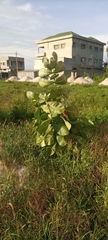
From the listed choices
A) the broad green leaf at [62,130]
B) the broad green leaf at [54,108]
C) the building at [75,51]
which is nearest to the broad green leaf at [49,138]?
the broad green leaf at [62,130]

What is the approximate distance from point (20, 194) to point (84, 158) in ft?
2.76

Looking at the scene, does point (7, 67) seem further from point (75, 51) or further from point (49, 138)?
point (49, 138)

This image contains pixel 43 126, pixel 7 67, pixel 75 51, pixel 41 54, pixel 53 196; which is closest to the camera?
pixel 53 196

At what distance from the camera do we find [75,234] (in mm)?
1439

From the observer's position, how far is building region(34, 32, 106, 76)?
35.6 m

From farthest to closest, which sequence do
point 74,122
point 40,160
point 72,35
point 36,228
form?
point 72,35, point 40,160, point 74,122, point 36,228

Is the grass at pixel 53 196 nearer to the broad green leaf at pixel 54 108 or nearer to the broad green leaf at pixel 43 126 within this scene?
the broad green leaf at pixel 43 126

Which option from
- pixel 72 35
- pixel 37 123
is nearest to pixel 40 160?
pixel 37 123

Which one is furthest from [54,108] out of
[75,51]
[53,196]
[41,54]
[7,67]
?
[7,67]

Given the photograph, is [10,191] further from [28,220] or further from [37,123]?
[37,123]

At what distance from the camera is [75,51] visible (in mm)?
36625

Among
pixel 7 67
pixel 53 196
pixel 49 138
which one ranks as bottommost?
pixel 53 196

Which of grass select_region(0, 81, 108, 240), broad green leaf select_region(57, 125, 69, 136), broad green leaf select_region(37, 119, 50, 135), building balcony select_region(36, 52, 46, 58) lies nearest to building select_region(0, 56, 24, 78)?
building balcony select_region(36, 52, 46, 58)

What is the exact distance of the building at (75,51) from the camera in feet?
117
